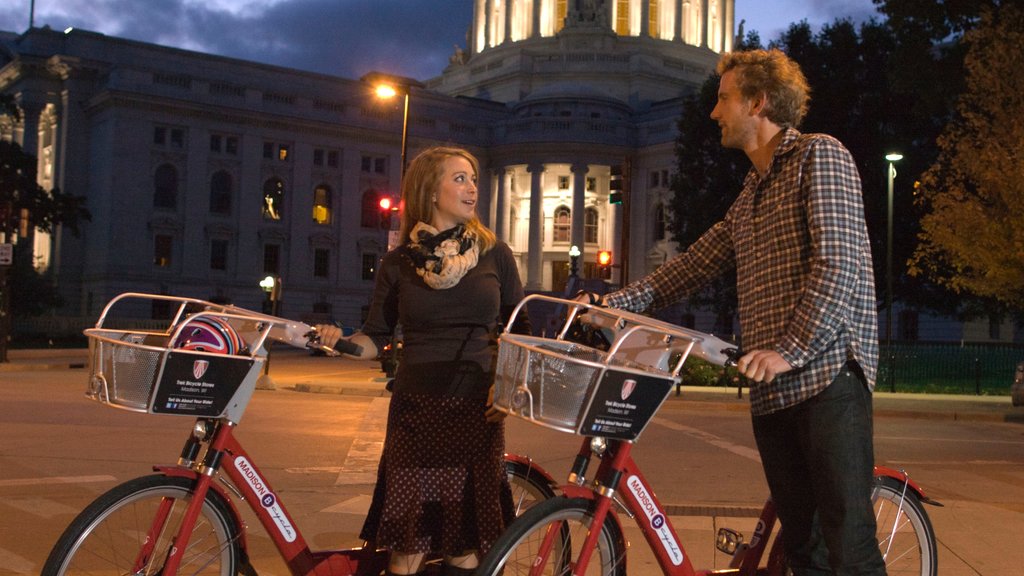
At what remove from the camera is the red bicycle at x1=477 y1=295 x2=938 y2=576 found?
3.52m

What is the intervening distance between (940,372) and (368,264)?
49629mm

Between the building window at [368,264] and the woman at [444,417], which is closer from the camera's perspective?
the woman at [444,417]

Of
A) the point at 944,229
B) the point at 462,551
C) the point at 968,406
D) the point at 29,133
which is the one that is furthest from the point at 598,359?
the point at 29,133

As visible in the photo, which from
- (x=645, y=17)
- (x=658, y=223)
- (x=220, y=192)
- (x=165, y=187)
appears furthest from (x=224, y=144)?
(x=645, y=17)

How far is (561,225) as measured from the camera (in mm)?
84812

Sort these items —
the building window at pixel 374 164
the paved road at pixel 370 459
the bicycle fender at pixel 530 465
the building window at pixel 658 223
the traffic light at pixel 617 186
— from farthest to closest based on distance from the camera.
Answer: the building window at pixel 658 223, the building window at pixel 374 164, the traffic light at pixel 617 186, the paved road at pixel 370 459, the bicycle fender at pixel 530 465

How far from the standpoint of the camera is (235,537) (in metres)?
4.14

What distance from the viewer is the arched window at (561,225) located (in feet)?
277

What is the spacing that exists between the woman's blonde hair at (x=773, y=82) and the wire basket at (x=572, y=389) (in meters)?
1.17

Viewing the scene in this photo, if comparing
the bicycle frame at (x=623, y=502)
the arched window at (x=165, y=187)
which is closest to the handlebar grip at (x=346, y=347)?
the bicycle frame at (x=623, y=502)

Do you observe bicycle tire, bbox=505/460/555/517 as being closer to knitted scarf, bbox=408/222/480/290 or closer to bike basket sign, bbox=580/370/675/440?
knitted scarf, bbox=408/222/480/290

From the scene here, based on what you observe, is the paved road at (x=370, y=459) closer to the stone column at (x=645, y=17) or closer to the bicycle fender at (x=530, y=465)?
the bicycle fender at (x=530, y=465)

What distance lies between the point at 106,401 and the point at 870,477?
105 inches

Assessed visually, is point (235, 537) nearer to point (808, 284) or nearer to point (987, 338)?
point (808, 284)
